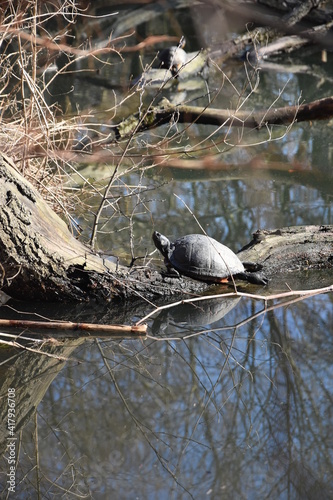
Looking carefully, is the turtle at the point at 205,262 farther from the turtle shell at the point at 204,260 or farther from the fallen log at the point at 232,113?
the fallen log at the point at 232,113

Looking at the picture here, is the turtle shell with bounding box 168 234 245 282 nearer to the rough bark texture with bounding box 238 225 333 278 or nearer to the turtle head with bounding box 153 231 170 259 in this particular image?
the turtle head with bounding box 153 231 170 259

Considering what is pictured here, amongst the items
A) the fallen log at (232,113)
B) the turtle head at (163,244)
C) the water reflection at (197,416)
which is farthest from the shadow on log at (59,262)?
the fallen log at (232,113)

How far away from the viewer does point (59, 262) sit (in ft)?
11.8

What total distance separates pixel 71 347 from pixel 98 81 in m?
6.90

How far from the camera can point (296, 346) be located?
3193mm

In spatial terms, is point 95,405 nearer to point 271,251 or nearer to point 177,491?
point 177,491

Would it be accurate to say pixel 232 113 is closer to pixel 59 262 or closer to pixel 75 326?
pixel 59 262

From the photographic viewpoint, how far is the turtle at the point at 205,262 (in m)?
3.83

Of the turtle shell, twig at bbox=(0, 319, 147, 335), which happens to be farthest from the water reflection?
the turtle shell

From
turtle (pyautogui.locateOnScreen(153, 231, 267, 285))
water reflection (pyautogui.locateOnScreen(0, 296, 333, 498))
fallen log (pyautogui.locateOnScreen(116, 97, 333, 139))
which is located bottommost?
water reflection (pyautogui.locateOnScreen(0, 296, 333, 498))

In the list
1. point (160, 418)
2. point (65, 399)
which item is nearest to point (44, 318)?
point (65, 399)

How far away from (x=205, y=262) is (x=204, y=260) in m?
0.01

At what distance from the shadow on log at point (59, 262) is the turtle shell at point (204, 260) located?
0.28ft

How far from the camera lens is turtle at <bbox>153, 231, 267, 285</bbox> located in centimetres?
383
